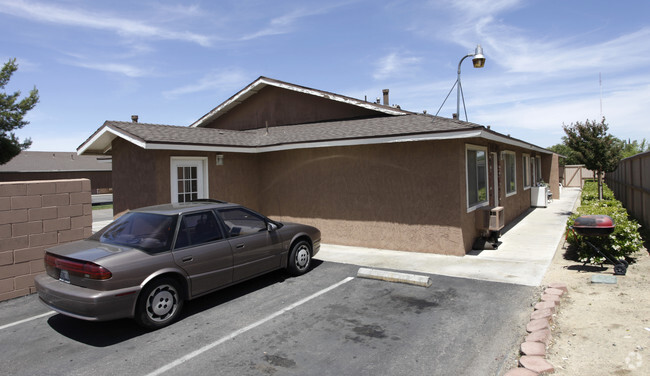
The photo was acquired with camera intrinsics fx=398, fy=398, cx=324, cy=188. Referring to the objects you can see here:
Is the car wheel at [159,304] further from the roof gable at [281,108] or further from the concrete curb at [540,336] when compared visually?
the roof gable at [281,108]

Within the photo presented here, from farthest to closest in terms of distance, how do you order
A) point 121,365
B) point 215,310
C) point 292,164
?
point 292,164
point 215,310
point 121,365

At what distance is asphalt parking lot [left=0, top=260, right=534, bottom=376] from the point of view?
3.99m

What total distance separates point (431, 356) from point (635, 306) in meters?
3.17

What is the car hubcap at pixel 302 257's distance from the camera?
7117 mm

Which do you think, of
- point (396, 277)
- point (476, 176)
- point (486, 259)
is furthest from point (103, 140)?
point (486, 259)

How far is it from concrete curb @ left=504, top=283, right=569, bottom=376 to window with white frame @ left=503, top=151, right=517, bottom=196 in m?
7.59

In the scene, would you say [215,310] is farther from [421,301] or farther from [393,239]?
[393,239]

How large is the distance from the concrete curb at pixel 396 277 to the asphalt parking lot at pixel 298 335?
0.59 ft

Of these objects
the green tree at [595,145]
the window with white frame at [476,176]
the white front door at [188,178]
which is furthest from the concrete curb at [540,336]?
the green tree at [595,145]

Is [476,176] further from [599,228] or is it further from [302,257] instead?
[302,257]

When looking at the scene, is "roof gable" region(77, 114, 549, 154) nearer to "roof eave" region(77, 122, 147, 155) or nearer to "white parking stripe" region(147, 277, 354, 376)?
"roof eave" region(77, 122, 147, 155)

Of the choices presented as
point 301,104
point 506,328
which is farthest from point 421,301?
point 301,104

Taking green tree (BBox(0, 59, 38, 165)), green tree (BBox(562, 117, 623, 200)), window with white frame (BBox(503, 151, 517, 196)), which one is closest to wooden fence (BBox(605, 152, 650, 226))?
green tree (BBox(562, 117, 623, 200))

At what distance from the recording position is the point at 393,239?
30.2 ft
